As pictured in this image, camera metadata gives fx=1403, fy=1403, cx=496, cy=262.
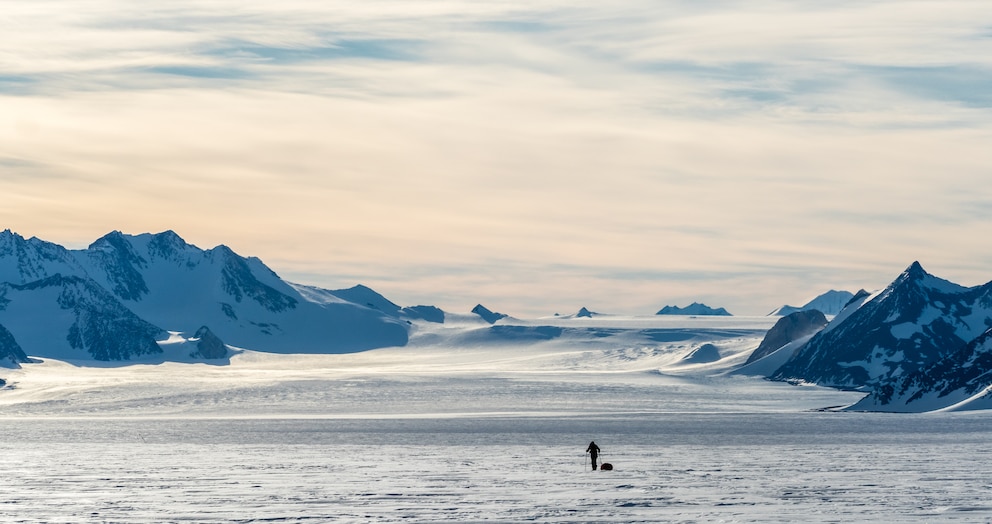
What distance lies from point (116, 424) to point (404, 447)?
57188 millimetres

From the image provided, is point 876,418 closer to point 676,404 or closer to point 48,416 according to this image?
point 676,404

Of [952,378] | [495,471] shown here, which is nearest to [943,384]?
[952,378]

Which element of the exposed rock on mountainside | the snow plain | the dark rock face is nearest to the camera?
the snow plain

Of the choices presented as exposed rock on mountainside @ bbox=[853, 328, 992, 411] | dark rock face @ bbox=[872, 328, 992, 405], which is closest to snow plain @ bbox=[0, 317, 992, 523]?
exposed rock on mountainside @ bbox=[853, 328, 992, 411]

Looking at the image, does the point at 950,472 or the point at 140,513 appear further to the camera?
the point at 950,472

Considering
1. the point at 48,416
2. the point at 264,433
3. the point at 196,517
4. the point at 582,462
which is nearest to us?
the point at 196,517

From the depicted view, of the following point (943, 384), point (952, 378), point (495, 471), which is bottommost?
point (495, 471)

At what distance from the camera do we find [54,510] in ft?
158

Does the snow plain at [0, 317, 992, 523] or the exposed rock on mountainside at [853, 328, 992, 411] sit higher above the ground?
the exposed rock on mountainside at [853, 328, 992, 411]

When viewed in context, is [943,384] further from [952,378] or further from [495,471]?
[495,471]

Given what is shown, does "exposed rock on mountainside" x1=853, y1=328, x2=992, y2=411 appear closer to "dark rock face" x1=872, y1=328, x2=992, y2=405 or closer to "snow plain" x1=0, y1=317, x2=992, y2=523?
"dark rock face" x1=872, y1=328, x2=992, y2=405

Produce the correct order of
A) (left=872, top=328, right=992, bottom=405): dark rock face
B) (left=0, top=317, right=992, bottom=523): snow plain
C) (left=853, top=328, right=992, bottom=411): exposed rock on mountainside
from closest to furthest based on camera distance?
(left=0, top=317, right=992, bottom=523): snow plain < (left=853, top=328, right=992, bottom=411): exposed rock on mountainside < (left=872, top=328, right=992, bottom=405): dark rock face

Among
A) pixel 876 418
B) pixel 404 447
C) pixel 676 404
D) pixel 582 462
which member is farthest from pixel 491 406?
pixel 582 462

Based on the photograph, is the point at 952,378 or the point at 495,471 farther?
the point at 952,378
